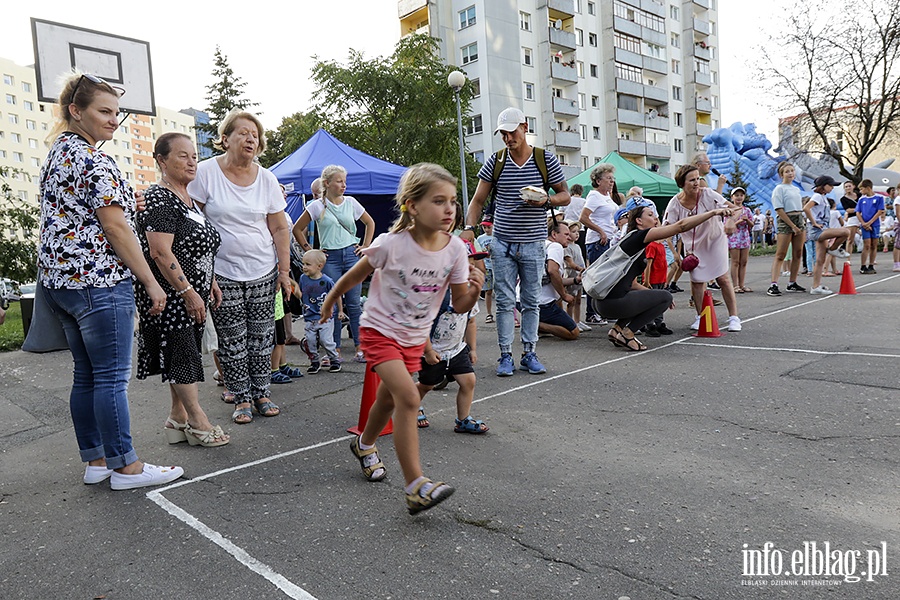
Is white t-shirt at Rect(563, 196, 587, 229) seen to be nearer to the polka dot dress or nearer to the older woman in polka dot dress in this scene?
the older woman in polka dot dress

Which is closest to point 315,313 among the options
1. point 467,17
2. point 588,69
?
point 467,17

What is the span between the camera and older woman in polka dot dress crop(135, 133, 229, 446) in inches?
158

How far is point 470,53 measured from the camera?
44.3 meters

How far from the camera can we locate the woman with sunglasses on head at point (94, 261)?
3244 millimetres

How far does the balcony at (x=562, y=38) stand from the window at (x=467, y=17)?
665 centimetres

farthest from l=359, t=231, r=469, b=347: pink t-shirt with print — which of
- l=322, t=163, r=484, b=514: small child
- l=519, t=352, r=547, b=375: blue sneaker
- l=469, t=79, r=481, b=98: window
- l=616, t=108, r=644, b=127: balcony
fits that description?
l=616, t=108, r=644, b=127: balcony

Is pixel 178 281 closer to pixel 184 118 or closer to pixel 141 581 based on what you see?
pixel 141 581

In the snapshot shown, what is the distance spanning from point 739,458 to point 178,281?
3.35 metres

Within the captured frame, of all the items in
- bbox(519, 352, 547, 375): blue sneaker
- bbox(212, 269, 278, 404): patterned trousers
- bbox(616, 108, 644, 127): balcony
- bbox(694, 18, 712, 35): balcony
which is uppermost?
bbox(694, 18, 712, 35): balcony

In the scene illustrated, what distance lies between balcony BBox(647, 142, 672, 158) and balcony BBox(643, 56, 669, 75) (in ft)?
21.6

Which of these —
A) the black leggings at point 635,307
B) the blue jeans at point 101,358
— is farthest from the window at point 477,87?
the blue jeans at point 101,358

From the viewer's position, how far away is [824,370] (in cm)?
529

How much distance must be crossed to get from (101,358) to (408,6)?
153 ft

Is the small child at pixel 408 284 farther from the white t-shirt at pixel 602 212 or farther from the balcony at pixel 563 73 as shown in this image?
the balcony at pixel 563 73
